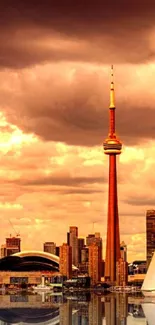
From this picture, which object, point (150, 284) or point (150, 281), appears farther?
point (150, 284)

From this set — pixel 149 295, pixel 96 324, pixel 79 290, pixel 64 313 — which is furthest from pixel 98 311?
pixel 79 290

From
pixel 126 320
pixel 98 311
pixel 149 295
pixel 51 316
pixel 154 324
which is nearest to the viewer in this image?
pixel 154 324

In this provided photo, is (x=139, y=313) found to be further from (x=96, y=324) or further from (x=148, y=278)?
(x=148, y=278)

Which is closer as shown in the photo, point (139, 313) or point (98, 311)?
point (139, 313)

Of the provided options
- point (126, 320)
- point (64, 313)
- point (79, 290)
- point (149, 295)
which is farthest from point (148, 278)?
point (126, 320)

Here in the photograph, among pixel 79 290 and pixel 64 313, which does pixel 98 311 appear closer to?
pixel 64 313

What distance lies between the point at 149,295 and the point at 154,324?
3098 inches

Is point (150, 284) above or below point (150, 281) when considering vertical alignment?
below

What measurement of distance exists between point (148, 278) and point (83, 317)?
7037 cm

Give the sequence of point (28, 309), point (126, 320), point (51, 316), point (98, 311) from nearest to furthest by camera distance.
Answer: point (126, 320), point (51, 316), point (98, 311), point (28, 309)

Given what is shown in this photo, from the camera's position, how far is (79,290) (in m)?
198

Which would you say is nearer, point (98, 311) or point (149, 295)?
point (98, 311)

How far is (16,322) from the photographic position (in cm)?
7538

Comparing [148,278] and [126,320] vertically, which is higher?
[148,278]
